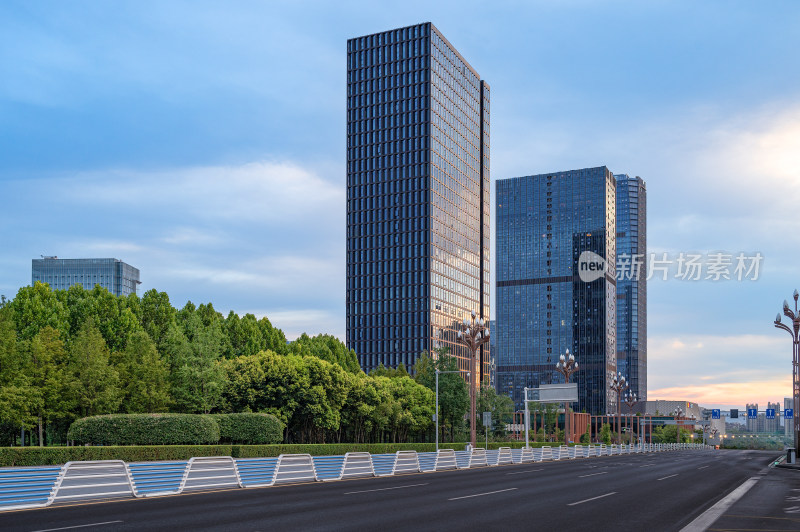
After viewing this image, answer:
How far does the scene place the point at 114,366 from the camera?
188 ft

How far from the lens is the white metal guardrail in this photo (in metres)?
17.9

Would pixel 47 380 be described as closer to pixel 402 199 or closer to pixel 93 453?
pixel 93 453

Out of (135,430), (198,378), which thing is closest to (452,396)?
(198,378)

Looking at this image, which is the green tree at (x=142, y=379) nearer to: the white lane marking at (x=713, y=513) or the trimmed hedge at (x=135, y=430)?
the trimmed hedge at (x=135, y=430)

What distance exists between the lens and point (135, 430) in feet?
149

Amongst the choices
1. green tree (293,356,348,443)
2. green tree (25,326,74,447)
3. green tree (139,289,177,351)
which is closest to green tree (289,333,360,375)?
green tree (293,356,348,443)

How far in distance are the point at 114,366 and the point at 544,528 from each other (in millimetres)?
48941

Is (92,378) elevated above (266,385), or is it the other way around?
(92,378)

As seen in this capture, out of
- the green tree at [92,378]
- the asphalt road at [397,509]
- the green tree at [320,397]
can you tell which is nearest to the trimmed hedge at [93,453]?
the green tree at [92,378]

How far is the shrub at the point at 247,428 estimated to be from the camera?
51281 mm

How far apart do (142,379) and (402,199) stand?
387 ft

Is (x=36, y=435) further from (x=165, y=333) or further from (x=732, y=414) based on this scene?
(x=732, y=414)

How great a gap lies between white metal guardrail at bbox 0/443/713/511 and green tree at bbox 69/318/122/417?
86.7 ft

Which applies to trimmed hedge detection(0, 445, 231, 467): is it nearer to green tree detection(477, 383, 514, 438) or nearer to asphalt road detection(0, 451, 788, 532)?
asphalt road detection(0, 451, 788, 532)
